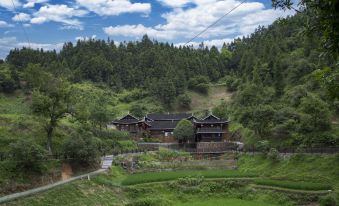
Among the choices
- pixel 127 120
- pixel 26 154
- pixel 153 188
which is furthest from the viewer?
pixel 127 120

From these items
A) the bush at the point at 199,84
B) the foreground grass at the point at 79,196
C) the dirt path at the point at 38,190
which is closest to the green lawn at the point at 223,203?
the foreground grass at the point at 79,196

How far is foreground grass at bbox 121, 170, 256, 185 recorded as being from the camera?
40.3 m

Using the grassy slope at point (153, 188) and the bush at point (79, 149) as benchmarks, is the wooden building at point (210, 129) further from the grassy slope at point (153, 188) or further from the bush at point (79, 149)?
the bush at point (79, 149)

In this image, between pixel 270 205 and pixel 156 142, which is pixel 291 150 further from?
pixel 156 142

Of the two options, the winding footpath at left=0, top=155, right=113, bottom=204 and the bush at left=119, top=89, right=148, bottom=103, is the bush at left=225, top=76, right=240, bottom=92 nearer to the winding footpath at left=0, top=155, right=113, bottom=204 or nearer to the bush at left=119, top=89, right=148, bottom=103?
the bush at left=119, top=89, right=148, bottom=103

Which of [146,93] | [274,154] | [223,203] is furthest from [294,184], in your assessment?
[146,93]

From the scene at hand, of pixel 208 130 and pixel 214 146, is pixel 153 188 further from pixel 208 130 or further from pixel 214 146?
pixel 208 130

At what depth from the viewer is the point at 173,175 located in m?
42.6

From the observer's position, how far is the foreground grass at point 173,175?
132 ft

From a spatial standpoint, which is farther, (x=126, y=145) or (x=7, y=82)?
(x=7, y=82)

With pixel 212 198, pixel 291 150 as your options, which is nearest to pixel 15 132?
pixel 212 198

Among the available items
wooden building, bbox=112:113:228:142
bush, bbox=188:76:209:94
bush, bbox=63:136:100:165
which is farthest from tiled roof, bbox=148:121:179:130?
bush, bbox=188:76:209:94

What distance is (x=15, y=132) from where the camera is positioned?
45656 mm

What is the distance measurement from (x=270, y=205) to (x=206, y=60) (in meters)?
82.7
